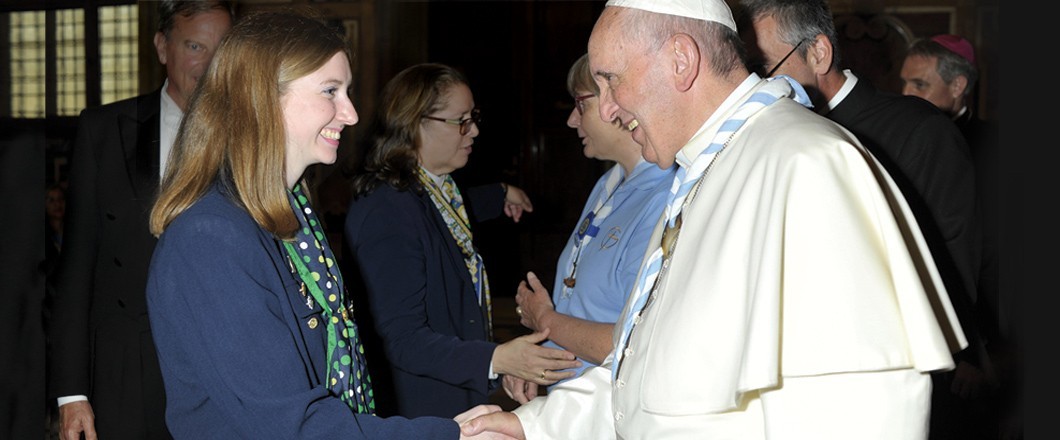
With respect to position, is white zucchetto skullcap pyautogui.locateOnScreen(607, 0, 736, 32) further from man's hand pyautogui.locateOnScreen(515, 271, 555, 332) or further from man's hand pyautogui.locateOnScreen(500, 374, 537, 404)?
man's hand pyautogui.locateOnScreen(500, 374, 537, 404)

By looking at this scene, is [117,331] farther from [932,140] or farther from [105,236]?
[932,140]

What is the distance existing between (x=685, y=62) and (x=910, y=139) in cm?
126

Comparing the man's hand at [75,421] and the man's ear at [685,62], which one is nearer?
the man's ear at [685,62]

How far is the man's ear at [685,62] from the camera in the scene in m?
1.87

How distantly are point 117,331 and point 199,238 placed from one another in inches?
66.0

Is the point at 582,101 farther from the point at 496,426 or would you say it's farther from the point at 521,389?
the point at 496,426

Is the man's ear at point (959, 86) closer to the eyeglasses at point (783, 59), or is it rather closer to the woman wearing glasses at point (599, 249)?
the eyeglasses at point (783, 59)

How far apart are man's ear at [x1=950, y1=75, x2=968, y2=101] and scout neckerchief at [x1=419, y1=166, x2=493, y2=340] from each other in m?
2.95

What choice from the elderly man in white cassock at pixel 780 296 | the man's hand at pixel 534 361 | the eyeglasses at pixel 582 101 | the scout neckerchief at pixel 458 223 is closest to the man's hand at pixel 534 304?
the man's hand at pixel 534 361

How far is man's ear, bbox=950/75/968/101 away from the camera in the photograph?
507 cm

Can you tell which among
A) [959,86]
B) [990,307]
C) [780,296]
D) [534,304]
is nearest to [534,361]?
[534,304]

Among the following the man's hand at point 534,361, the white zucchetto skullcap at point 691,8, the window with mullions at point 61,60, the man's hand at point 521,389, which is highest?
the white zucchetto skullcap at point 691,8

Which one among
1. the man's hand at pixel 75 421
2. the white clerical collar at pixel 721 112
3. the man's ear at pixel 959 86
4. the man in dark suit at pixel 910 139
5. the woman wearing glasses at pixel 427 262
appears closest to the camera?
the white clerical collar at pixel 721 112

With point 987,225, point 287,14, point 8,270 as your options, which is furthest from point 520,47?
point 287,14
